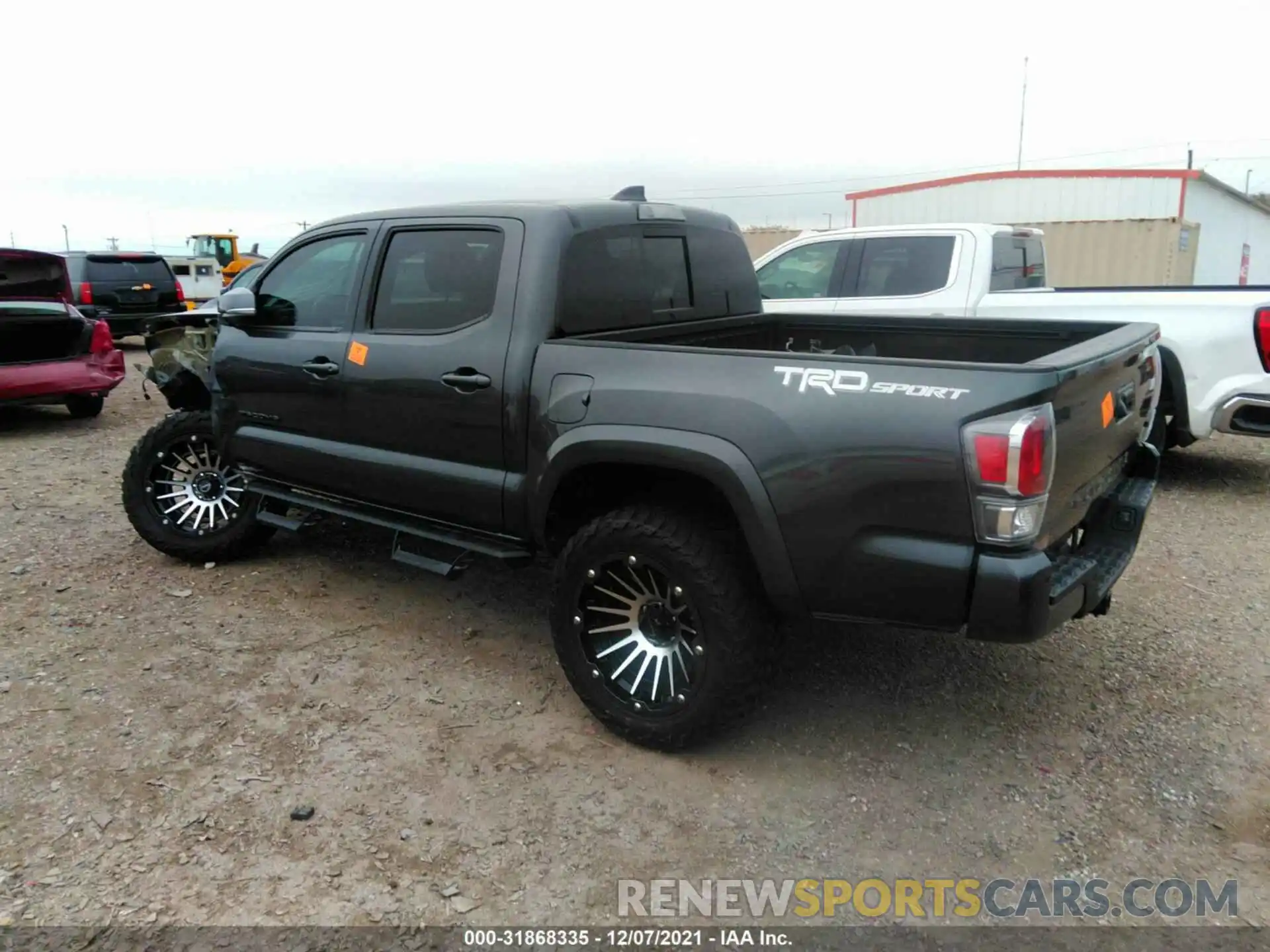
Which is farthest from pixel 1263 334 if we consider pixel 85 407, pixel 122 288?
pixel 122 288

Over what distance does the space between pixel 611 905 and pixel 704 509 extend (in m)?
1.30

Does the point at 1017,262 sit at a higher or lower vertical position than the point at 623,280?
lower

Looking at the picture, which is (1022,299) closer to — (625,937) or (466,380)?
(466,380)

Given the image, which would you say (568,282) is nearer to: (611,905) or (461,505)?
(461,505)

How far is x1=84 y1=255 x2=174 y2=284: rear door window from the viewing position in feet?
47.3

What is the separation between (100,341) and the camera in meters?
9.20

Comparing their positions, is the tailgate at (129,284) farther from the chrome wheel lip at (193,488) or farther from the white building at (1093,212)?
the white building at (1093,212)

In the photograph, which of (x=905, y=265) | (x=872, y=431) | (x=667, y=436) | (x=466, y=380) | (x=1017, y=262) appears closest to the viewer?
(x=872, y=431)

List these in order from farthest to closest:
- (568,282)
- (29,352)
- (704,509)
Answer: (29,352) < (568,282) < (704,509)

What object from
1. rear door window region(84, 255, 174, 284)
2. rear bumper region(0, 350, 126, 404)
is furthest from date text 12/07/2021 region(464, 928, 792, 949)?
rear door window region(84, 255, 174, 284)

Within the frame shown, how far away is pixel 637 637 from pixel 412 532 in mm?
1228

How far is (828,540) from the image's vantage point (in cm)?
281

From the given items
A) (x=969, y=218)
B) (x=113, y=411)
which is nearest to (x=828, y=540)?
(x=113, y=411)

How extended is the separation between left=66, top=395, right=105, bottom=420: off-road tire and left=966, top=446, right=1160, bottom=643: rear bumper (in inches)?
377
